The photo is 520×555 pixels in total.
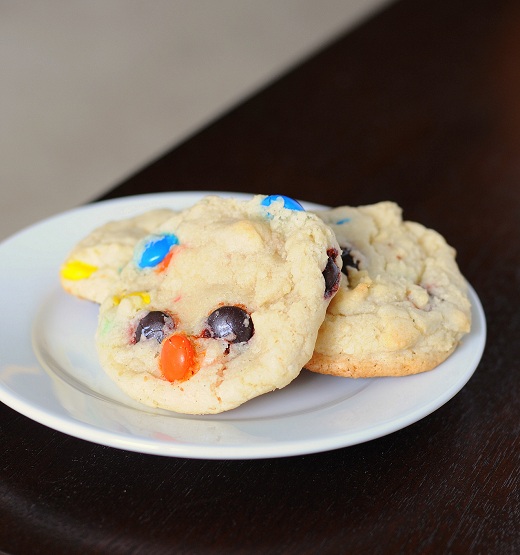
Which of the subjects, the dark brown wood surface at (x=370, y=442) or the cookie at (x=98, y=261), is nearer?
the dark brown wood surface at (x=370, y=442)

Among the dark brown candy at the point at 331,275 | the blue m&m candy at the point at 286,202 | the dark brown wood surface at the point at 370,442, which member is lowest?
A: the dark brown wood surface at the point at 370,442

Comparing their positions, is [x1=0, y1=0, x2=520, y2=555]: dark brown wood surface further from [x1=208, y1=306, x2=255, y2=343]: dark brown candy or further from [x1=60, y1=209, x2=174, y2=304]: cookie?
[x1=60, y1=209, x2=174, y2=304]: cookie

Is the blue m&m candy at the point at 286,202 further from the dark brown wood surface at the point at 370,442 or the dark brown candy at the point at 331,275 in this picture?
the dark brown wood surface at the point at 370,442

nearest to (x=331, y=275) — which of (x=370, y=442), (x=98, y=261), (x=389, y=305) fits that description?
(x=389, y=305)

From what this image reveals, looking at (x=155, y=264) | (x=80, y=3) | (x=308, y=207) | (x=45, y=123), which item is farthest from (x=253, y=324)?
(x=80, y=3)

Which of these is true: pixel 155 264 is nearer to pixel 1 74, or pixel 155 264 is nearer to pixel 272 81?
pixel 272 81

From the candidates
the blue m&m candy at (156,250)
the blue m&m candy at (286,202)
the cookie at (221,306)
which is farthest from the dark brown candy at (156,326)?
the blue m&m candy at (286,202)

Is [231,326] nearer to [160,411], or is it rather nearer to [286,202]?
[160,411]
